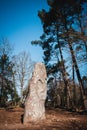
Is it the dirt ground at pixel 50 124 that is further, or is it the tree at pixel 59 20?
the tree at pixel 59 20

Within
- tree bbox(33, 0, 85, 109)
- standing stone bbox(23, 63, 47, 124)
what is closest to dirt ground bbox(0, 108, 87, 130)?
standing stone bbox(23, 63, 47, 124)

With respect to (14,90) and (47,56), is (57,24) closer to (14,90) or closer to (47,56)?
(47,56)

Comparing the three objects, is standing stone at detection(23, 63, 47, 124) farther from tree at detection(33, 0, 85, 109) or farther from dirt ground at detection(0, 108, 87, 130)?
tree at detection(33, 0, 85, 109)

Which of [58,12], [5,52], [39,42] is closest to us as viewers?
[58,12]

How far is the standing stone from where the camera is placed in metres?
9.17

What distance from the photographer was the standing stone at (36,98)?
917cm

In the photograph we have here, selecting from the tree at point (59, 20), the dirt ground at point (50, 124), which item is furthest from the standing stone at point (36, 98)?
the tree at point (59, 20)

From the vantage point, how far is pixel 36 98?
9.65 metres

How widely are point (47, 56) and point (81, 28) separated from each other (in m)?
9.09

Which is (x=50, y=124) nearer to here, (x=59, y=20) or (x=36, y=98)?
(x=36, y=98)

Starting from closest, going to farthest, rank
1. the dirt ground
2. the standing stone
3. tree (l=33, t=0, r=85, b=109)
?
the dirt ground
the standing stone
tree (l=33, t=0, r=85, b=109)

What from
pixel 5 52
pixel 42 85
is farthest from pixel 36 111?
pixel 5 52

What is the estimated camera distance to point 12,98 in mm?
28375

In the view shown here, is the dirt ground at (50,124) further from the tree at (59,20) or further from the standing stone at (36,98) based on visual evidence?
the tree at (59,20)
